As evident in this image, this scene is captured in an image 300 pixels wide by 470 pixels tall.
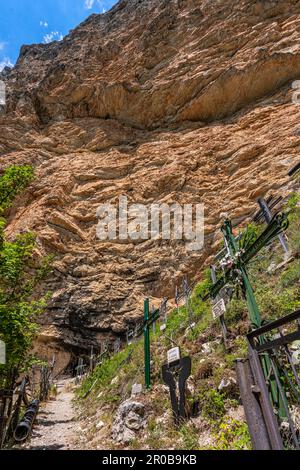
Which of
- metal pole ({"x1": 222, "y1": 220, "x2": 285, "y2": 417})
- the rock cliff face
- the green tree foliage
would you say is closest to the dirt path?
the green tree foliage

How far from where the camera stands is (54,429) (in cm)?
862

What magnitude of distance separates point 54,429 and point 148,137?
25.3 m

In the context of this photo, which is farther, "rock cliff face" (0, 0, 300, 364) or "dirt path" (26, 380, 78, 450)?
"rock cliff face" (0, 0, 300, 364)

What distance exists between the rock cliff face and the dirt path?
969cm

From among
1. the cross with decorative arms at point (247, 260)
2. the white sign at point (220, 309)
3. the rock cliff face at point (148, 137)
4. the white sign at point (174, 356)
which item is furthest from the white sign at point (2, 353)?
A: the rock cliff face at point (148, 137)

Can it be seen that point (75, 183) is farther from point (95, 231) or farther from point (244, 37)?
point (244, 37)

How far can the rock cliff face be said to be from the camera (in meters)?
21.4

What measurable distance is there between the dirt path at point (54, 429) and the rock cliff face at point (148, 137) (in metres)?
9.69

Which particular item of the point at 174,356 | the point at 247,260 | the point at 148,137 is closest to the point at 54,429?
the point at 174,356

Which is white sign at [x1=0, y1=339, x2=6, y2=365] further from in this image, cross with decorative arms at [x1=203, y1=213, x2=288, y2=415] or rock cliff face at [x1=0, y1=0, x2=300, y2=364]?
rock cliff face at [x1=0, y1=0, x2=300, y2=364]

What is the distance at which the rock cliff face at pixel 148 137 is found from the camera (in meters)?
21.4

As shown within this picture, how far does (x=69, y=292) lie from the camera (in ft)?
74.6
